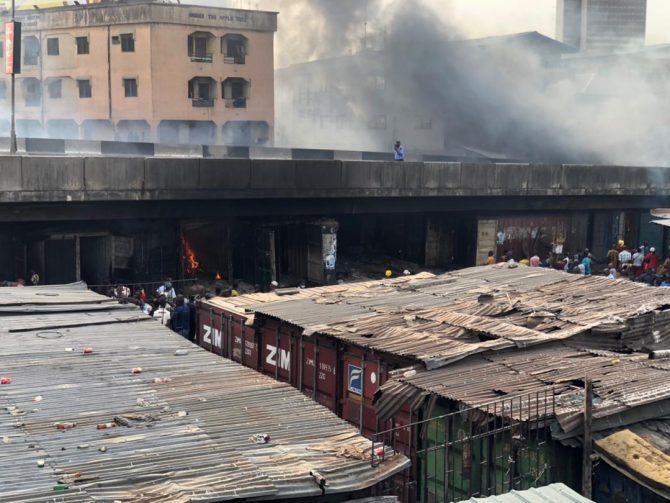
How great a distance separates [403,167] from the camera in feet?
73.8

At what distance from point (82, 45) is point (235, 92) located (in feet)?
23.8

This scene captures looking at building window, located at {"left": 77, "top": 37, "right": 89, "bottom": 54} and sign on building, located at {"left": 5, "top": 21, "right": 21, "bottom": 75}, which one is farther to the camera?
building window, located at {"left": 77, "top": 37, "right": 89, "bottom": 54}

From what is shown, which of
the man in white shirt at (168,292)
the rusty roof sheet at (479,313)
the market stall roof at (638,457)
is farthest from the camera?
the man in white shirt at (168,292)

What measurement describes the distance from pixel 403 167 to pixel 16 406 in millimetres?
15799

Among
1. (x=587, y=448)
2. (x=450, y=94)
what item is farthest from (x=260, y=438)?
A: (x=450, y=94)

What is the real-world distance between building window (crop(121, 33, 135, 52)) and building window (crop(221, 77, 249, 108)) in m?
4.43

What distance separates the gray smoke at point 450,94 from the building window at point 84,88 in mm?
10749

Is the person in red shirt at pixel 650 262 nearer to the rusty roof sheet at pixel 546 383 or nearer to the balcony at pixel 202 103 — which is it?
the rusty roof sheet at pixel 546 383

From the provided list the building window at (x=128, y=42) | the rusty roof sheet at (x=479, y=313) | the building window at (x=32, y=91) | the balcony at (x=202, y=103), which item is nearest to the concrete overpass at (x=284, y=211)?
the rusty roof sheet at (x=479, y=313)

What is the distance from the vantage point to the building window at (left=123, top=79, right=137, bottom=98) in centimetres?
4216

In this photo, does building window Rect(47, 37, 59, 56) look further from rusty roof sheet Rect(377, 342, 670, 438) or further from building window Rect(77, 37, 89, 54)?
rusty roof sheet Rect(377, 342, 670, 438)

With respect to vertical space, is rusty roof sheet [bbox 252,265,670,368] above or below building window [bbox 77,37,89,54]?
below

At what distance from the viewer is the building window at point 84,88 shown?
1716 inches

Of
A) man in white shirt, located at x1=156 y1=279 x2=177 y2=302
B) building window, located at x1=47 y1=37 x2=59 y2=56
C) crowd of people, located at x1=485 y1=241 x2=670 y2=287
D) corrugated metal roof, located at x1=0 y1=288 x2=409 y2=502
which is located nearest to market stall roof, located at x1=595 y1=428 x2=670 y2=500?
corrugated metal roof, located at x1=0 y1=288 x2=409 y2=502
